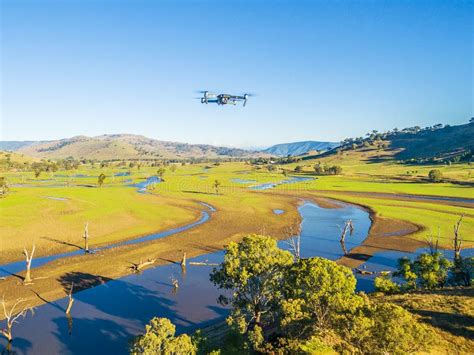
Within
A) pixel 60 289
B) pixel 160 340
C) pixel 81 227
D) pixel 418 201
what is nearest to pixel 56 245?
pixel 81 227

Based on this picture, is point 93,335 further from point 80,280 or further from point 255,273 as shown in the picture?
point 255,273

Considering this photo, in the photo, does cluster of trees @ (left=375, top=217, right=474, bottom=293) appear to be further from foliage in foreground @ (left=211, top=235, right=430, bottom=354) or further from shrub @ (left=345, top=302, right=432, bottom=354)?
shrub @ (left=345, top=302, right=432, bottom=354)

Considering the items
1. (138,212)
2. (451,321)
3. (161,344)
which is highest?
(161,344)

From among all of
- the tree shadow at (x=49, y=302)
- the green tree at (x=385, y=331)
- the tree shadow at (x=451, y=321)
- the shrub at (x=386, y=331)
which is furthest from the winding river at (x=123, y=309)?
the shrub at (x=386, y=331)

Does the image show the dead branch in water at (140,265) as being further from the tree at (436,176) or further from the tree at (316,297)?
the tree at (436,176)

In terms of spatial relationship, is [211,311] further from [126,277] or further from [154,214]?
[154,214]

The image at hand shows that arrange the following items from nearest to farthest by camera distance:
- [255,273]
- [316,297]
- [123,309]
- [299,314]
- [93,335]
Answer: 1. [299,314]
2. [316,297]
3. [255,273]
4. [93,335]
5. [123,309]

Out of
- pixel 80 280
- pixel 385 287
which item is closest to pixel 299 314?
pixel 385 287
